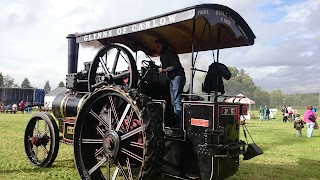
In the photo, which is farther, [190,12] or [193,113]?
[193,113]

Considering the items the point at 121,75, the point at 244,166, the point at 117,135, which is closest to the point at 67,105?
the point at 121,75

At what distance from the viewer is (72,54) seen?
6.81 meters

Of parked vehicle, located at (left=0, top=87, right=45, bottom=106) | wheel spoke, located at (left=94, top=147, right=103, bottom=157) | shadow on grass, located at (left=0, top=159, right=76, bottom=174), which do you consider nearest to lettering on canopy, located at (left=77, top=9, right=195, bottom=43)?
wheel spoke, located at (left=94, top=147, right=103, bottom=157)

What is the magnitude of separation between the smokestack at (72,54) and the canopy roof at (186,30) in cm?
138

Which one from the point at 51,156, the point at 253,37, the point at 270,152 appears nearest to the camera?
the point at 253,37

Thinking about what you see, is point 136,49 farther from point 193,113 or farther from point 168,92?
point 193,113

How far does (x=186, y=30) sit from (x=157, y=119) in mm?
1682

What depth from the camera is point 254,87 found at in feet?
287

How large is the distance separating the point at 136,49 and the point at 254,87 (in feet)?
281

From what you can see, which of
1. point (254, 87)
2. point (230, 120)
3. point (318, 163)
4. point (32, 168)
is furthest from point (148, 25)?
point (254, 87)

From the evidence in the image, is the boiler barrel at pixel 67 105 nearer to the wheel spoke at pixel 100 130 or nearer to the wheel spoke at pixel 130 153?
the wheel spoke at pixel 100 130

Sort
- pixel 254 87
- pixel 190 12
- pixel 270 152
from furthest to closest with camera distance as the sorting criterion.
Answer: pixel 254 87, pixel 270 152, pixel 190 12

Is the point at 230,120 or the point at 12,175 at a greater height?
the point at 230,120

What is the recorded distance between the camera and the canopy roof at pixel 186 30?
3.86 metres
